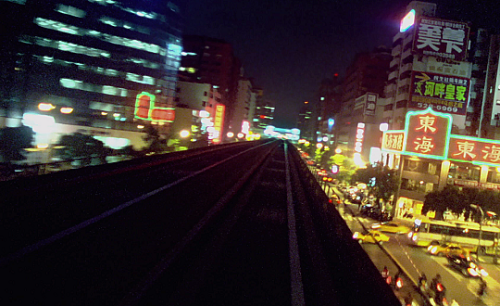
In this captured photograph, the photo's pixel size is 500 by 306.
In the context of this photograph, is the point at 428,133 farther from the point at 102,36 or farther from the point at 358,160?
the point at 102,36

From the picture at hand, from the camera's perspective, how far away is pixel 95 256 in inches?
165

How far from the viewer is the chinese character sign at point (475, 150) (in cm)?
2266

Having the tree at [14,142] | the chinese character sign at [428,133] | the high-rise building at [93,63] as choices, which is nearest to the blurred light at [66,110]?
the high-rise building at [93,63]

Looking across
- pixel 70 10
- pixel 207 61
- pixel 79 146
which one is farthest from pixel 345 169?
pixel 207 61

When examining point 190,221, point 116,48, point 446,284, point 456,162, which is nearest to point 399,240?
point 446,284

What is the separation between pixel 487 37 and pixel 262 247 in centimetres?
4075

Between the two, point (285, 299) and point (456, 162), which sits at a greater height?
point (456, 162)

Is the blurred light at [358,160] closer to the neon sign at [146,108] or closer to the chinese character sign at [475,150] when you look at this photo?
the chinese character sign at [475,150]

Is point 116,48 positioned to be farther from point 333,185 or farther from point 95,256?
point 95,256

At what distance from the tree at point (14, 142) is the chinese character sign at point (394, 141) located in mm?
23081

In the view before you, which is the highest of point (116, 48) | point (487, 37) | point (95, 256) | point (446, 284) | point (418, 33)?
point (487, 37)

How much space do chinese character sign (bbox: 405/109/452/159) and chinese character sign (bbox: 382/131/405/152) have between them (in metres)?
0.73

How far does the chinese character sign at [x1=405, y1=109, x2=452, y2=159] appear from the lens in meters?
23.4

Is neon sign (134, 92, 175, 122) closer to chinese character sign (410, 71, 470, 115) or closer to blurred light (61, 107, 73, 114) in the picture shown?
blurred light (61, 107, 73, 114)
